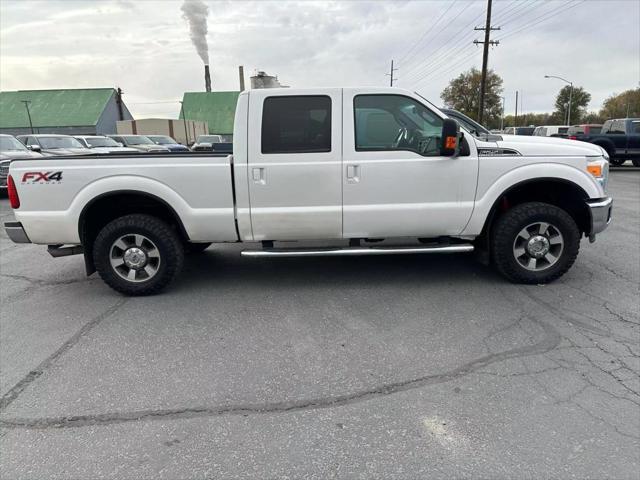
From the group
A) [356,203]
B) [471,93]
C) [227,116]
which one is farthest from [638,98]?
[356,203]

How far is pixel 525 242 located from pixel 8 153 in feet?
44.2

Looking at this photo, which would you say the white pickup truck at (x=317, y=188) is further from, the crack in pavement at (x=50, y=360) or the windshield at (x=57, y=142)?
the windshield at (x=57, y=142)

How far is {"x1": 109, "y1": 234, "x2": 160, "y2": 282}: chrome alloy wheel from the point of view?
454cm

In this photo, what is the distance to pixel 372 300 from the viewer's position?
14.5 ft

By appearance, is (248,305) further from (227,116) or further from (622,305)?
(227,116)

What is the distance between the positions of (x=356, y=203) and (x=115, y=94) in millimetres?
59768

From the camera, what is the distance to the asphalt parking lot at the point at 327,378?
7.57 feet

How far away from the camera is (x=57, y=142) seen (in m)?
15.5

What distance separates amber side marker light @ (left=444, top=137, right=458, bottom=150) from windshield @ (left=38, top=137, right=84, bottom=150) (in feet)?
50.1

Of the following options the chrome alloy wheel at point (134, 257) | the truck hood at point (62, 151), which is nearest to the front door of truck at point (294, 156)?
the chrome alloy wheel at point (134, 257)

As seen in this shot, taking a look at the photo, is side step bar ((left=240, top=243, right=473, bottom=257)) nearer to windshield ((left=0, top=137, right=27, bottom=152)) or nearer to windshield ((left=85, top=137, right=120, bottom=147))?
windshield ((left=0, top=137, right=27, bottom=152))

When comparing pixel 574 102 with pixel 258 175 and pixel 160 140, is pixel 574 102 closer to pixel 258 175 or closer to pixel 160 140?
pixel 160 140

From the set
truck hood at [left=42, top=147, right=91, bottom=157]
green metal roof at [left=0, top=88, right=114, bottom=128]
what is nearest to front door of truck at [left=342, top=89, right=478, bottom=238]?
truck hood at [left=42, top=147, right=91, bottom=157]

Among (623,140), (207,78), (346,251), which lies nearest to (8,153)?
(346,251)
